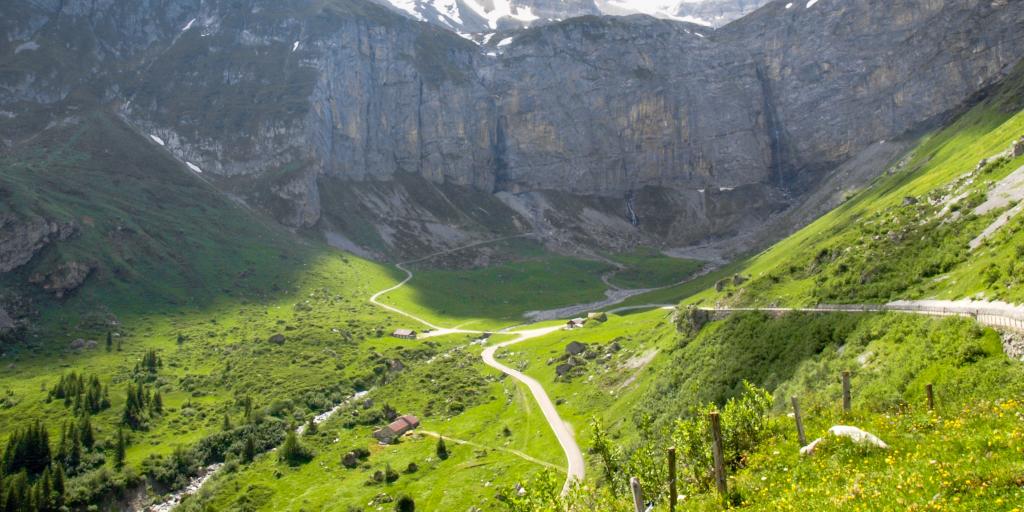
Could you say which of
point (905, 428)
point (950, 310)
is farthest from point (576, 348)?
point (905, 428)

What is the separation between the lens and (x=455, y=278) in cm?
17725

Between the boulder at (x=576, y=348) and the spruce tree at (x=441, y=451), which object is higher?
the boulder at (x=576, y=348)

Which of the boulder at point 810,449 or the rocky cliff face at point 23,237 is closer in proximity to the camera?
the boulder at point 810,449

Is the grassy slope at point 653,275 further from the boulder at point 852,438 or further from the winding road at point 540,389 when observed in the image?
the boulder at point 852,438

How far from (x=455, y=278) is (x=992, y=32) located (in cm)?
18761

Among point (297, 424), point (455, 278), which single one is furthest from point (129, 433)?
point (455, 278)

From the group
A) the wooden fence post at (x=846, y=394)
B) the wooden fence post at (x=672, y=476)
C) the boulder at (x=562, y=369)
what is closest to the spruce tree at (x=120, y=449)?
the boulder at (x=562, y=369)

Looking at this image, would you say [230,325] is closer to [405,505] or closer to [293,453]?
[293,453]

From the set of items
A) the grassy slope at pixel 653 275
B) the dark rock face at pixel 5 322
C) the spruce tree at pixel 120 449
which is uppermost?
the dark rock face at pixel 5 322

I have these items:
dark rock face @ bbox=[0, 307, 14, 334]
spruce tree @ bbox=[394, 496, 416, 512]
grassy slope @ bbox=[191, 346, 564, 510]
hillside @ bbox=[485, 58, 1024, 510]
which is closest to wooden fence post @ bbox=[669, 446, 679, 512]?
hillside @ bbox=[485, 58, 1024, 510]

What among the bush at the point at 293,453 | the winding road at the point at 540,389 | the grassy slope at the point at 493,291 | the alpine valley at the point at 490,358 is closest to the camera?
the alpine valley at the point at 490,358

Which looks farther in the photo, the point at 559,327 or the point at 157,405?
the point at 559,327

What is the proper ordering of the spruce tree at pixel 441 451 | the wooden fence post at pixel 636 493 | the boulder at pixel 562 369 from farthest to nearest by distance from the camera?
1. the boulder at pixel 562 369
2. the spruce tree at pixel 441 451
3. the wooden fence post at pixel 636 493

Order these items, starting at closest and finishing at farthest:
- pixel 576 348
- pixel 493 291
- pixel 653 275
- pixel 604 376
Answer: pixel 604 376 < pixel 576 348 < pixel 493 291 < pixel 653 275
